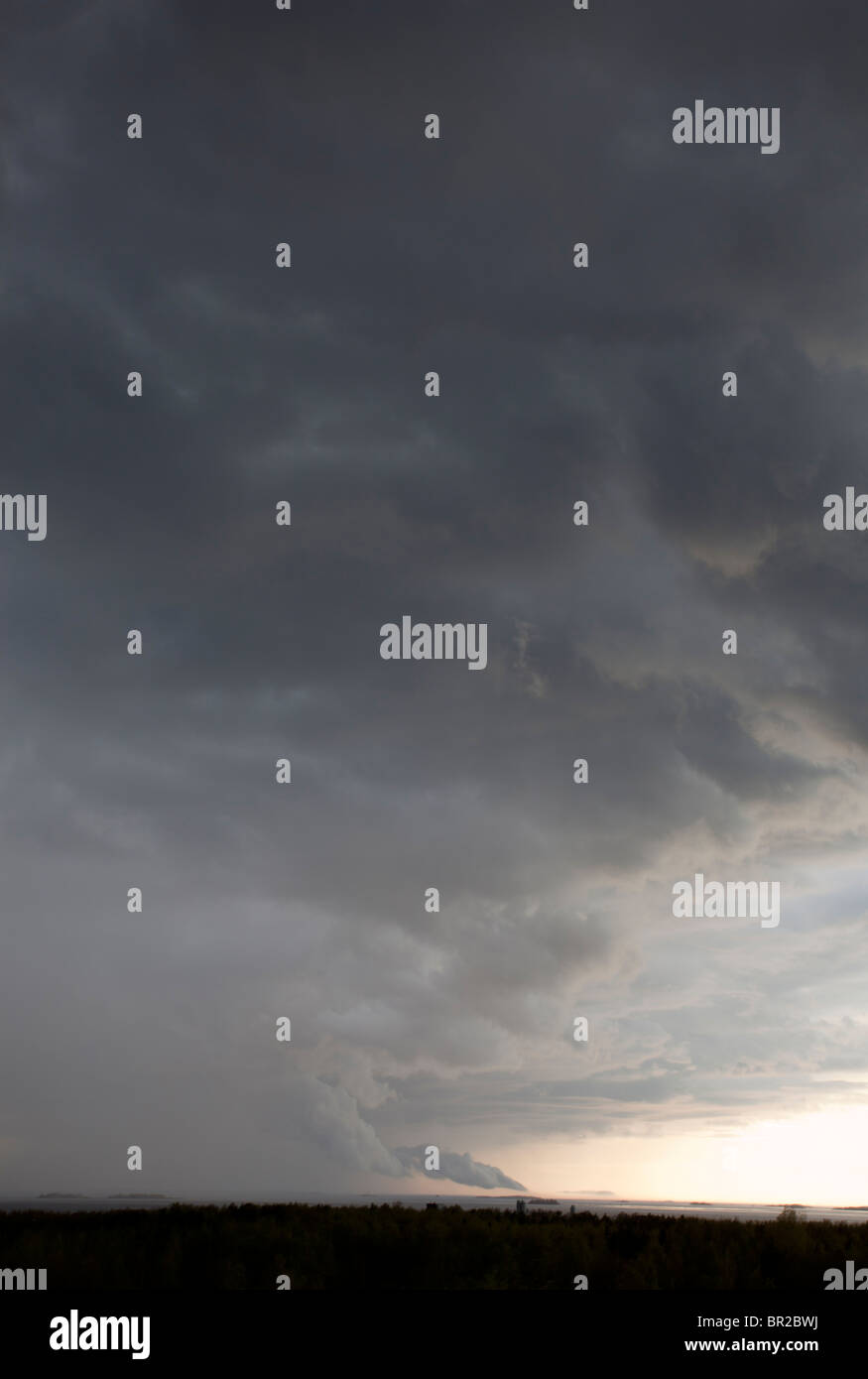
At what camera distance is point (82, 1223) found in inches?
990

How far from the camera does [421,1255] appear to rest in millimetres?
18953

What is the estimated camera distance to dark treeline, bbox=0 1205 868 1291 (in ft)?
57.3

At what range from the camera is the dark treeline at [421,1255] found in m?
17.5
